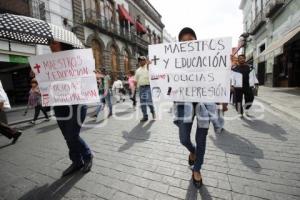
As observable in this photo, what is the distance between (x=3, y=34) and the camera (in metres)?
5.57

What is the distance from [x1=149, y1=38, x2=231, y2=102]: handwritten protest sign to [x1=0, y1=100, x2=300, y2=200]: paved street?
3.36 feet

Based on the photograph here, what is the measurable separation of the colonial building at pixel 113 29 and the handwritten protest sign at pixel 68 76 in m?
14.1

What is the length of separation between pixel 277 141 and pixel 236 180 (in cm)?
191

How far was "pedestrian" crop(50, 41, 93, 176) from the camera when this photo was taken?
274 cm

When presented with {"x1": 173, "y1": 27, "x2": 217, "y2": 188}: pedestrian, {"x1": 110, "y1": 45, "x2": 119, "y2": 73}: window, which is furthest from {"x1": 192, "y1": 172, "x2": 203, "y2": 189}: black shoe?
{"x1": 110, "y1": 45, "x2": 119, "y2": 73}: window

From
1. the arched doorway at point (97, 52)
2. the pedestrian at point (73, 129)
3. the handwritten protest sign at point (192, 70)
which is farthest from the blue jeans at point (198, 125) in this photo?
the arched doorway at point (97, 52)

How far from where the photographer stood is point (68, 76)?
2.96 meters

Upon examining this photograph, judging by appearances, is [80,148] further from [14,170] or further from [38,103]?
[38,103]

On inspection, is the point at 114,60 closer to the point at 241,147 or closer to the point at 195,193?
the point at 241,147

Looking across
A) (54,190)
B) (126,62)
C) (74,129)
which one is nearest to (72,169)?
(54,190)

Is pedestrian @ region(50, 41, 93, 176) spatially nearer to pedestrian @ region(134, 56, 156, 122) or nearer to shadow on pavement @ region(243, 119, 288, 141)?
pedestrian @ region(134, 56, 156, 122)

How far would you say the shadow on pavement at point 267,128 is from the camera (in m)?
4.19

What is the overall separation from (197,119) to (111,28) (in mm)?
20368

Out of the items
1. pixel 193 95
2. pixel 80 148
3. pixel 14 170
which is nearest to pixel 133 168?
pixel 80 148
